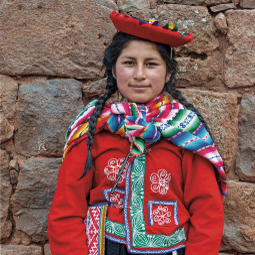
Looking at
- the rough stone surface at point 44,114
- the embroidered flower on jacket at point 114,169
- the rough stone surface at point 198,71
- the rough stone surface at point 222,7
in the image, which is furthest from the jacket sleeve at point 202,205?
the rough stone surface at point 222,7

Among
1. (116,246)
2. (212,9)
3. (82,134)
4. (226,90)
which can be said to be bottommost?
(116,246)

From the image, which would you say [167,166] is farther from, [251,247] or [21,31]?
[21,31]

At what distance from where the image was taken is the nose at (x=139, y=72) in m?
1.05

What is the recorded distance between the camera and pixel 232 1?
57.4 inches

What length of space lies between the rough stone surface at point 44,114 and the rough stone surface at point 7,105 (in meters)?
0.03

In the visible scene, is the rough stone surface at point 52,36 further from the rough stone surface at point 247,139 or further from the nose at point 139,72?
the rough stone surface at point 247,139

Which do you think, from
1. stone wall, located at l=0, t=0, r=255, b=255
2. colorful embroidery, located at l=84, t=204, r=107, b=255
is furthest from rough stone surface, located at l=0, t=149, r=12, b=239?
colorful embroidery, located at l=84, t=204, r=107, b=255

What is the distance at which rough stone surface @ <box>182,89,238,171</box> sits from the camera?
143 cm

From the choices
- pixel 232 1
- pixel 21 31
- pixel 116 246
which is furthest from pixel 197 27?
pixel 116 246

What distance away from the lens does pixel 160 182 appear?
1.07 meters

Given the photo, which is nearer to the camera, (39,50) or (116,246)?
(116,246)

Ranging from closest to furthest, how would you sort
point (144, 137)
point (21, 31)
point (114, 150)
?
1. point (144, 137)
2. point (114, 150)
3. point (21, 31)

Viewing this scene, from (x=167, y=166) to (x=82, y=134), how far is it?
357 millimetres

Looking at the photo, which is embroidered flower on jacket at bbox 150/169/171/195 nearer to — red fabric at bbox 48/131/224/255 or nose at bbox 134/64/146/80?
red fabric at bbox 48/131/224/255
